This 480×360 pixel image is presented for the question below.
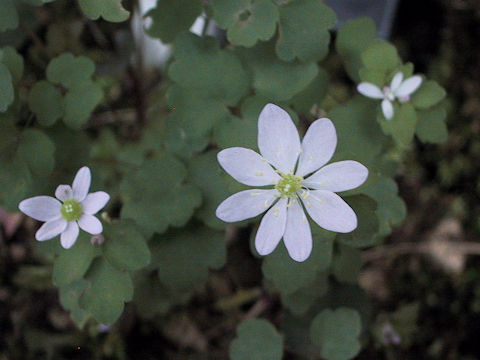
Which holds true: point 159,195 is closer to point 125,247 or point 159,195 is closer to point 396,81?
point 125,247

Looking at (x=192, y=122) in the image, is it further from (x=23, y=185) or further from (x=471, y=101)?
(x=471, y=101)

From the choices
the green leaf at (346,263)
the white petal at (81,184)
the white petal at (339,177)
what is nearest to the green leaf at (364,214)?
the white petal at (339,177)

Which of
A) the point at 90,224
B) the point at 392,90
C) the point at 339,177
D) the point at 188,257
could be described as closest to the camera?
the point at 339,177

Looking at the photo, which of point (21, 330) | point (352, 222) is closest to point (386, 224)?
point (352, 222)

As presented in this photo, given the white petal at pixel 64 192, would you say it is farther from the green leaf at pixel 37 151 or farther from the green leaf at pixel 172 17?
the green leaf at pixel 172 17

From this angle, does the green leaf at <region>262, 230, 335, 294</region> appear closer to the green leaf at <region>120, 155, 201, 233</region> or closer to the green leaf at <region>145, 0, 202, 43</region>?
the green leaf at <region>120, 155, 201, 233</region>

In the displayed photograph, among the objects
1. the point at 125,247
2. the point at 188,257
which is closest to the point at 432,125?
the point at 188,257

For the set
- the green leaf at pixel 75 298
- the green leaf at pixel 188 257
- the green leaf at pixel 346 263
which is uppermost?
the green leaf at pixel 346 263
